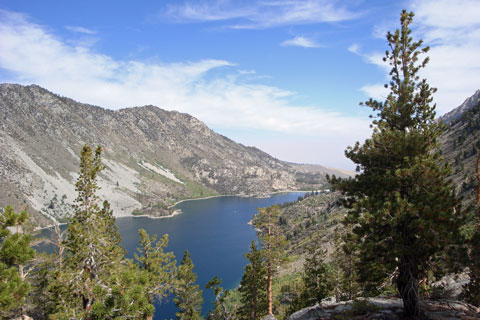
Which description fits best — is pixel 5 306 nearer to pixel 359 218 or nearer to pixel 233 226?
pixel 359 218

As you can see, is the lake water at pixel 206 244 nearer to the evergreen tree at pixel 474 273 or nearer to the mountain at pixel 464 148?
the evergreen tree at pixel 474 273

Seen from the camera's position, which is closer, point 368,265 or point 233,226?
point 368,265

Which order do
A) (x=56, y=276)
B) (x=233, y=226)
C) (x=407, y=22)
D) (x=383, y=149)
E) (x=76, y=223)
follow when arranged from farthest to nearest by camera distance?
(x=233, y=226), (x=76, y=223), (x=56, y=276), (x=407, y=22), (x=383, y=149)

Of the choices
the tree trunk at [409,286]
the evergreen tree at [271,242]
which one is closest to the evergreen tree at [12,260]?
the tree trunk at [409,286]

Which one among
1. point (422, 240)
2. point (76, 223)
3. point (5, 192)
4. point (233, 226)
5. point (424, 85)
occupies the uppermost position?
point (424, 85)

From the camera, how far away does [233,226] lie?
18225 centimetres

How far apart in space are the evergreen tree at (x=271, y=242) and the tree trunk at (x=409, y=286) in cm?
1753

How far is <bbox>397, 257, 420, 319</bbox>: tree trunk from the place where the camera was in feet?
38.8

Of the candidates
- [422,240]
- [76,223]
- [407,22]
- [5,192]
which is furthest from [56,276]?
[5,192]

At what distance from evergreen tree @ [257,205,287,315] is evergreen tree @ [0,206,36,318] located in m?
21.7

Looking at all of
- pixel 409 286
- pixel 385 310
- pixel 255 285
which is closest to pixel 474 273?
pixel 409 286

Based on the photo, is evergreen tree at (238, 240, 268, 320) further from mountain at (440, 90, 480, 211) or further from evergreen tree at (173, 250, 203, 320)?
mountain at (440, 90, 480, 211)

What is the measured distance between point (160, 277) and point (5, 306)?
21784mm

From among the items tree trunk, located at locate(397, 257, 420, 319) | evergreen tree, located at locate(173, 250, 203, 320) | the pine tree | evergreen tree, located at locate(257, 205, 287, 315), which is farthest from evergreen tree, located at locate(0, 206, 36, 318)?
evergreen tree, located at locate(173, 250, 203, 320)
